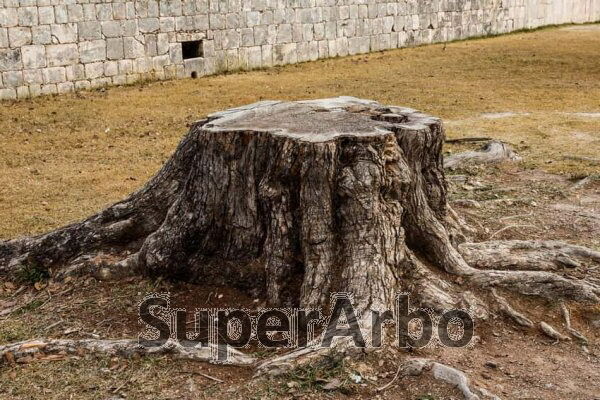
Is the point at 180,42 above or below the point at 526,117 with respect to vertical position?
above

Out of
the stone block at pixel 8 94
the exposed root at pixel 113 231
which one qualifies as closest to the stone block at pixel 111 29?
the stone block at pixel 8 94

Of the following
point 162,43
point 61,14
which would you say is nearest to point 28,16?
point 61,14

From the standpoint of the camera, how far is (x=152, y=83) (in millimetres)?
13148

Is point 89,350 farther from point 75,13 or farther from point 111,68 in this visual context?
point 111,68

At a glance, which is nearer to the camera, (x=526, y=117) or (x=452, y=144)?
(x=452, y=144)

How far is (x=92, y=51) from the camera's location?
12.3 metres

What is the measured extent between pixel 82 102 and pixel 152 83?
196cm

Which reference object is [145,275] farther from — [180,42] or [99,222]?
[180,42]

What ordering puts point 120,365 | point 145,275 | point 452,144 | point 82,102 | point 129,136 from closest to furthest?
point 120,365 < point 145,275 < point 452,144 < point 129,136 < point 82,102

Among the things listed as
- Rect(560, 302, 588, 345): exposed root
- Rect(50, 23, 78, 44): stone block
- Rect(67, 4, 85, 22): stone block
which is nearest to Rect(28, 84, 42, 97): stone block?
Rect(50, 23, 78, 44): stone block

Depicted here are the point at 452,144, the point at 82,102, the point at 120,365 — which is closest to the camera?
the point at 120,365

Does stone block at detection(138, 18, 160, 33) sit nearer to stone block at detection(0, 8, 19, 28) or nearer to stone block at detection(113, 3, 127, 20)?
stone block at detection(113, 3, 127, 20)

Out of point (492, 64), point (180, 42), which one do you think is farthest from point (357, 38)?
point (180, 42)

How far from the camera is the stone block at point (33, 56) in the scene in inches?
453
